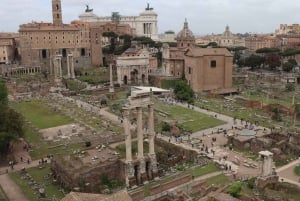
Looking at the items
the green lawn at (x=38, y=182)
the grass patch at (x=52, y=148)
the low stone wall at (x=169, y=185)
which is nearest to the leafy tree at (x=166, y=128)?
the grass patch at (x=52, y=148)

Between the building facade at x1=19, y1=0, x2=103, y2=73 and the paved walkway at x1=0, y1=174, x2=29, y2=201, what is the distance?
191ft

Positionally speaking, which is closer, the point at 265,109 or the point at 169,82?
the point at 265,109

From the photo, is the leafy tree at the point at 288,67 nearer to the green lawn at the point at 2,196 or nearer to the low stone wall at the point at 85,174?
the low stone wall at the point at 85,174

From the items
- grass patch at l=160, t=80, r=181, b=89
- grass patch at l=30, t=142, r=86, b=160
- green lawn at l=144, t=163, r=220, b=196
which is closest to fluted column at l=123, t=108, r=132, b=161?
green lawn at l=144, t=163, r=220, b=196

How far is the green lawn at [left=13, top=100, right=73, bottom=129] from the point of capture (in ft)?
156

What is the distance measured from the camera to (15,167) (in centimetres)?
3331

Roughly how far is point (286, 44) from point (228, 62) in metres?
65.9

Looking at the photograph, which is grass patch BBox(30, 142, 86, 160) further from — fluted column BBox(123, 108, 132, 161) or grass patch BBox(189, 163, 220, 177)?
grass patch BBox(189, 163, 220, 177)

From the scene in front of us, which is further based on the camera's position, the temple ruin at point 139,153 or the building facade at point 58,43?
the building facade at point 58,43

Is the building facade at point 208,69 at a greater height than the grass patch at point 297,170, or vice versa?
the building facade at point 208,69

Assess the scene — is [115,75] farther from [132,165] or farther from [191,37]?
[132,165]

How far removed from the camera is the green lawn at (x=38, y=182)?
91.0 ft

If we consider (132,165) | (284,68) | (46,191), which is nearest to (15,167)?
(46,191)

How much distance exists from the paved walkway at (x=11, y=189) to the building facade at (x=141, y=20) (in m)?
114
